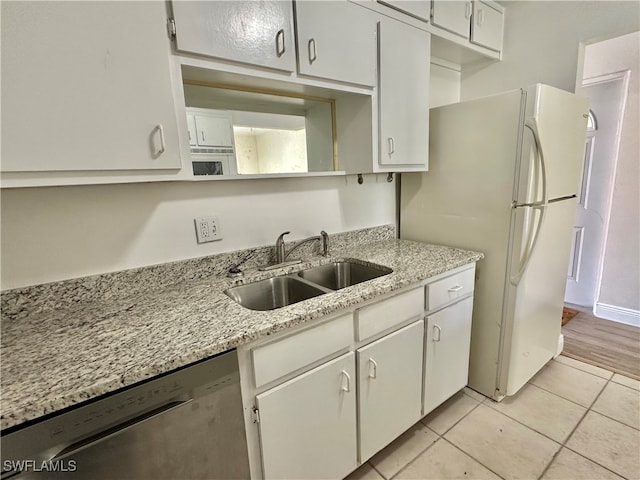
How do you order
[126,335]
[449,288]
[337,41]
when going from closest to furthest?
[126,335], [337,41], [449,288]

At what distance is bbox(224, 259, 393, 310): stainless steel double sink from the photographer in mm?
1419

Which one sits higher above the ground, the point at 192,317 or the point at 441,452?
the point at 192,317

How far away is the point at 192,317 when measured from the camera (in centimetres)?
105

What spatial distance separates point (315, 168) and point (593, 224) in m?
2.69

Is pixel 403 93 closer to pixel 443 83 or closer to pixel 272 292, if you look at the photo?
pixel 443 83

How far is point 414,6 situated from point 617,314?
3.02 m

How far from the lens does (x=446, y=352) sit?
1.67 metres

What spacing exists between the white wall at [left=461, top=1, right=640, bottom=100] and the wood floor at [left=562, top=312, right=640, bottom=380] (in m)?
1.85

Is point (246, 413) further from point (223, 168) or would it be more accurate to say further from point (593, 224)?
point (593, 224)

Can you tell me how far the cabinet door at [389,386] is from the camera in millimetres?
1319

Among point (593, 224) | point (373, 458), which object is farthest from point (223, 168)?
point (593, 224)

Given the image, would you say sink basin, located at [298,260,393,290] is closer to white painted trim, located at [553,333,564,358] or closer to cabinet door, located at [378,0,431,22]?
cabinet door, located at [378,0,431,22]

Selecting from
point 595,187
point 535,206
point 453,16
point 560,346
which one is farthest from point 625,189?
point 453,16

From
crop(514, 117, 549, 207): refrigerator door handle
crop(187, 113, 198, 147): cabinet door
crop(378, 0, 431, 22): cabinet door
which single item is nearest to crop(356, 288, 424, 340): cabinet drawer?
crop(514, 117, 549, 207): refrigerator door handle
